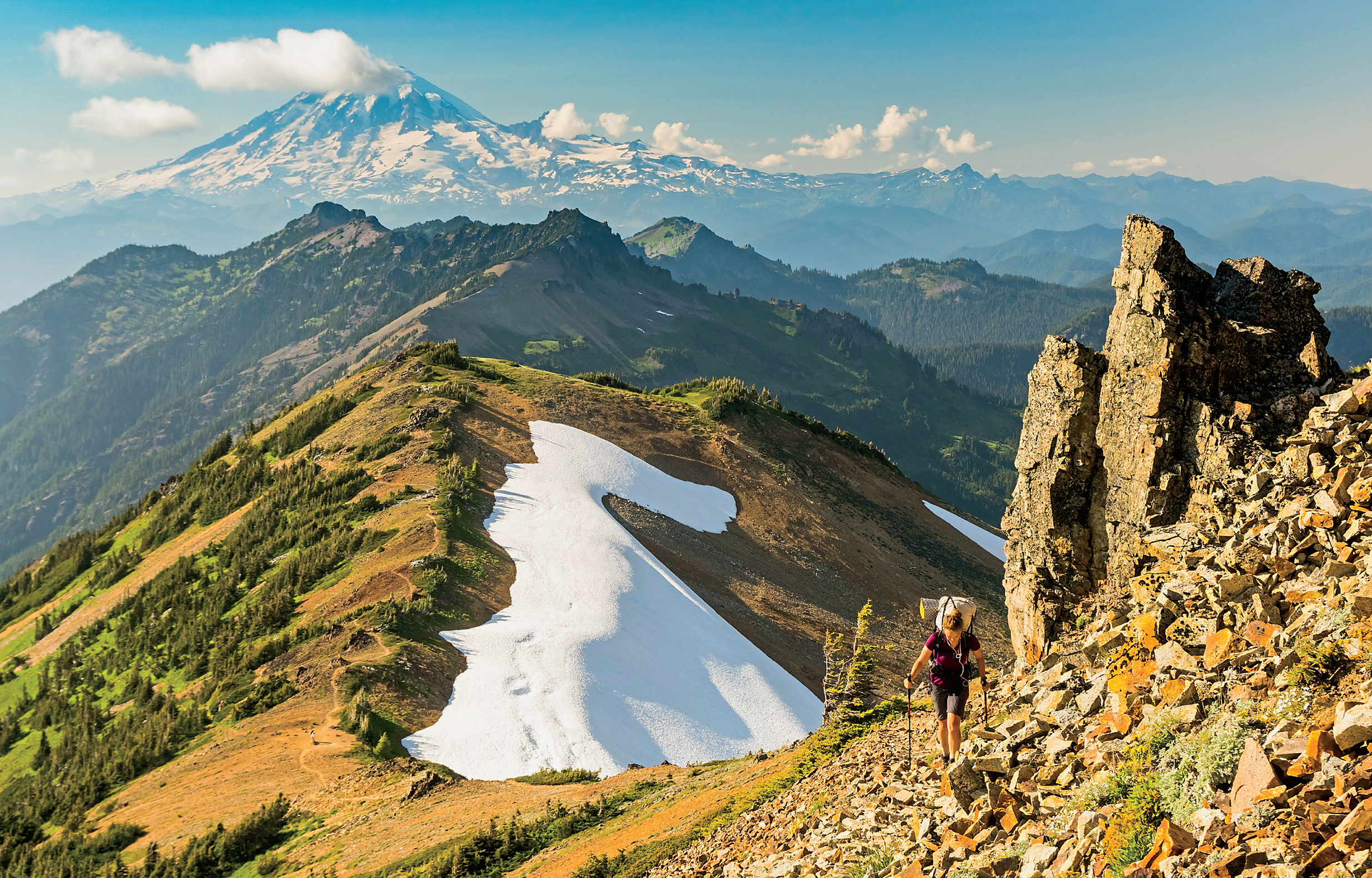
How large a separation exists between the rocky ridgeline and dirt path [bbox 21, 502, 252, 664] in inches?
1523

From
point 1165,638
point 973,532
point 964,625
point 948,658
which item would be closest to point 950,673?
point 948,658

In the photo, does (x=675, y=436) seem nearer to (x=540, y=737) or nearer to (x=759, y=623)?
(x=759, y=623)

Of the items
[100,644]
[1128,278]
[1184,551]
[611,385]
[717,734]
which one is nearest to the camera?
[1184,551]

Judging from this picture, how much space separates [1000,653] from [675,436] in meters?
27.6

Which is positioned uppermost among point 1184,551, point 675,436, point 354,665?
point 1184,551

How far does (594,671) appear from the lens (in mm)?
29672

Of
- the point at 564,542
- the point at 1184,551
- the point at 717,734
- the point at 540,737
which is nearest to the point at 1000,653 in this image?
the point at 717,734

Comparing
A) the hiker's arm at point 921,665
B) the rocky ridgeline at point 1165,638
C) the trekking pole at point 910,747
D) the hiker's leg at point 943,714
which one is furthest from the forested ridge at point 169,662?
the rocky ridgeline at point 1165,638

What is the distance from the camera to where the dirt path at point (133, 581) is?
126 ft

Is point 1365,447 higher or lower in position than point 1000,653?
higher

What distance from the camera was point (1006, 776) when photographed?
898cm

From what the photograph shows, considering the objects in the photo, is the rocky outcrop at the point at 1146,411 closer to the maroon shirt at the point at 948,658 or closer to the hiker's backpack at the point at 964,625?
the hiker's backpack at the point at 964,625

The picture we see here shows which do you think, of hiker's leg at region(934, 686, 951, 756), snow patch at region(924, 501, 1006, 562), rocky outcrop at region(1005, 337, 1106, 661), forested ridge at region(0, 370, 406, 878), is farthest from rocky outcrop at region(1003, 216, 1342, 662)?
snow patch at region(924, 501, 1006, 562)

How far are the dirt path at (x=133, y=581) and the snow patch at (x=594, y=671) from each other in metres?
16.3
